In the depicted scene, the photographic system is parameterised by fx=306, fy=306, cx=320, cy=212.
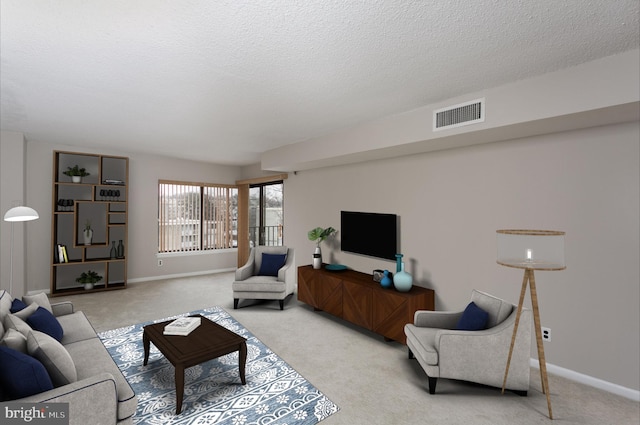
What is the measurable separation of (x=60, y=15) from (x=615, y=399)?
467 centimetres

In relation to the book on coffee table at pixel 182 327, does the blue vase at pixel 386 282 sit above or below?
above

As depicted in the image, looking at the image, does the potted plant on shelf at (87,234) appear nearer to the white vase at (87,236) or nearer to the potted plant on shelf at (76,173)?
the white vase at (87,236)

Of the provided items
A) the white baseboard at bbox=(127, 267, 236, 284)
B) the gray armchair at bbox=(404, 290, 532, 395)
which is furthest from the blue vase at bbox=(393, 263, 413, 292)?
Result: the white baseboard at bbox=(127, 267, 236, 284)

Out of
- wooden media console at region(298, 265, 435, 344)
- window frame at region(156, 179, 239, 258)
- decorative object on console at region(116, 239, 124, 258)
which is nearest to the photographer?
wooden media console at region(298, 265, 435, 344)

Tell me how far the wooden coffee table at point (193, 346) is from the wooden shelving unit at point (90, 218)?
143 inches

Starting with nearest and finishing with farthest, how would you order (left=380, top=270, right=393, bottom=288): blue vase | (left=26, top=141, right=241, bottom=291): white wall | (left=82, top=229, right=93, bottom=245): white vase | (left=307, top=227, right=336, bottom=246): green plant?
1. (left=380, top=270, right=393, bottom=288): blue vase
2. (left=307, top=227, right=336, bottom=246): green plant
3. (left=26, top=141, right=241, bottom=291): white wall
4. (left=82, top=229, right=93, bottom=245): white vase

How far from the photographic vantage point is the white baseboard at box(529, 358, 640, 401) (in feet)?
8.02

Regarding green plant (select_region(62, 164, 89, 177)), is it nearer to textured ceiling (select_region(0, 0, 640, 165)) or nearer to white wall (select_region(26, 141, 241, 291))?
white wall (select_region(26, 141, 241, 291))

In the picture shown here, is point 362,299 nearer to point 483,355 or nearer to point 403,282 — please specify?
point 403,282

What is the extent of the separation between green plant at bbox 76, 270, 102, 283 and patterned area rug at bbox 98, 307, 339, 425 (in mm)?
2817

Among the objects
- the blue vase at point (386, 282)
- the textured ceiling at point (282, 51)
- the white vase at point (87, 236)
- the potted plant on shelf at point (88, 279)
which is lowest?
the potted plant on shelf at point (88, 279)

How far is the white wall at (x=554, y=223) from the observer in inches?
97.3

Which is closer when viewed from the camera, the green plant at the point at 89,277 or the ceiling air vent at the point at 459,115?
the ceiling air vent at the point at 459,115

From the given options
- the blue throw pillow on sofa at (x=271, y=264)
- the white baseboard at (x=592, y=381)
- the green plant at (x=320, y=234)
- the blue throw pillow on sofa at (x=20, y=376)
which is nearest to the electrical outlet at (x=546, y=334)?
the white baseboard at (x=592, y=381)
